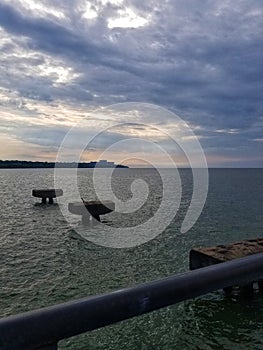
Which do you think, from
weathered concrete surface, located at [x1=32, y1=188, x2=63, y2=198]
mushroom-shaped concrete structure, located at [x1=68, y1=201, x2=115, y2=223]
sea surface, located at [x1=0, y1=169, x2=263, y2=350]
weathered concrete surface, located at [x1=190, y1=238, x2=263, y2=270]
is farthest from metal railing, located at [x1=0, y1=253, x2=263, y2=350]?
weathered concrete surface, located at [x1=32, y1=188, x2=63, y2=198]

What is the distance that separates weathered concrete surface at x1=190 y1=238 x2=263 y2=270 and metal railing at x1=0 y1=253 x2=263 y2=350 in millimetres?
7792

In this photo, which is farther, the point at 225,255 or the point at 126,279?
the point at 126,279

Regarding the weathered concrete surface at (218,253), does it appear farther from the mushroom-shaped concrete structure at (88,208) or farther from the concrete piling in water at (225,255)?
the mushroom-shaped concrete structure at (88,208)

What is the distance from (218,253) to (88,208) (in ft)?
57.9

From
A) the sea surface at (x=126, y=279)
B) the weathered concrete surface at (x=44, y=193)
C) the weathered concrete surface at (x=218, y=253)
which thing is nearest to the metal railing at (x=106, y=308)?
the sea surface at (x=126, y=279)

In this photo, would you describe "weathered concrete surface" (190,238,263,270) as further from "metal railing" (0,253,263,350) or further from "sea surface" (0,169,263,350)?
"metal railing" (0,253,263,350)

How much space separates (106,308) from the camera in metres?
1.82

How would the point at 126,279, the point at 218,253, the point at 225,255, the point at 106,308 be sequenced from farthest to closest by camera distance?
the point at 126,279 < the point at 218,253 < the point at 225,255 < the point at 106,308

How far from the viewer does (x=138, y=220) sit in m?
30.6

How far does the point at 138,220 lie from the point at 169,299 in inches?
1131

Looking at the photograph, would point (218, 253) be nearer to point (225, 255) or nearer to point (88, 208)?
point (225, 255)

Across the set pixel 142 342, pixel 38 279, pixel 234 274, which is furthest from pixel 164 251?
pixel 234 274

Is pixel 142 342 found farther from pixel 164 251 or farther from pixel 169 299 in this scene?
pixel 164 251

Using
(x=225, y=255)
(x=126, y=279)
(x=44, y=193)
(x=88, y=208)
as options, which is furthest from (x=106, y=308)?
(x=44, y=193)
